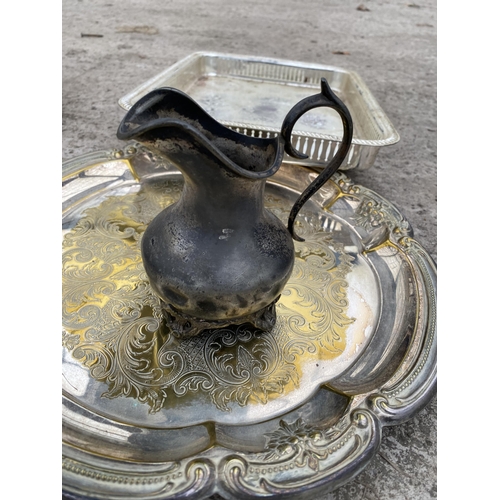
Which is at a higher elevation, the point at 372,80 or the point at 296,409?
the point at 372,80

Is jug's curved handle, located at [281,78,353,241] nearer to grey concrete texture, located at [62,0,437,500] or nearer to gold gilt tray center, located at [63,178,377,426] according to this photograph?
gold gilt tray center, located at [63,178,377,426]

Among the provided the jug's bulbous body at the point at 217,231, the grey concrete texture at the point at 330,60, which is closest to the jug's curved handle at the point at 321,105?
the jug's bulbous body at the point at 217,231

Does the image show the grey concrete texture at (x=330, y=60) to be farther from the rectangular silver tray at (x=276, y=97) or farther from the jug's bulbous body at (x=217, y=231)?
the jug's bulbous body at (x=217, y=231)

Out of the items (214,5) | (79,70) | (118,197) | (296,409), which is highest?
(214,5)

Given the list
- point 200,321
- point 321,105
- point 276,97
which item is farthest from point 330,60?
point 200,321

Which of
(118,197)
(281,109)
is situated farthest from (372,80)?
(118,197)

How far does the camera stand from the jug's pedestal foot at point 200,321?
0.71 m

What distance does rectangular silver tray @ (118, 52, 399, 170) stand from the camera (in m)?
1.24

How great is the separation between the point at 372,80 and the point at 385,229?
1663 mm

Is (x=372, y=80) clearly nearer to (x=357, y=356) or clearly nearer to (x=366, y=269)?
(x=366, y=269)

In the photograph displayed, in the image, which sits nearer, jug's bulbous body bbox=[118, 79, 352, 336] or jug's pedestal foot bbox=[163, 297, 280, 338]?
jug's bulbous body bbox=[118, 79, 352, 336]

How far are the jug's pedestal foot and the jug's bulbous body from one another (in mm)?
13

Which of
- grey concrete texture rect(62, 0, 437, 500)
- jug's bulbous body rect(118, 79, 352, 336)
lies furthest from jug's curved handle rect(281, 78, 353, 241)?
grey concrete texture rect(62, 0, 437, 500)

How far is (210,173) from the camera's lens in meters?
0.57
